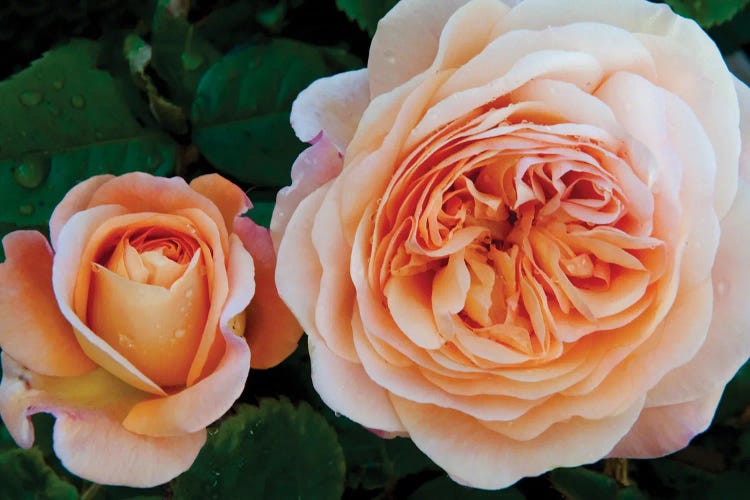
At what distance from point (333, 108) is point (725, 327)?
0.95ft

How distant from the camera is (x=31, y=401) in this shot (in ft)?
1.78

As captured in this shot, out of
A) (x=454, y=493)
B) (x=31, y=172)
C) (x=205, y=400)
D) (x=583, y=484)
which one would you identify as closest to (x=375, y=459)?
(x=454, y=493)

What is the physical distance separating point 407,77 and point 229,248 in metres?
0.17

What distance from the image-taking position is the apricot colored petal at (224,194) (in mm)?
584

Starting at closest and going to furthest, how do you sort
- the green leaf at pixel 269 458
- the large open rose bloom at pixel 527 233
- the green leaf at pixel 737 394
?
the large open rose bloom at pixel 527 233, the green leaf at pixel 269 458, the green leaf at pixel 737 394

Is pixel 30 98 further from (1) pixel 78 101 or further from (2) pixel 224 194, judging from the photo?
(2) pixel 224 194

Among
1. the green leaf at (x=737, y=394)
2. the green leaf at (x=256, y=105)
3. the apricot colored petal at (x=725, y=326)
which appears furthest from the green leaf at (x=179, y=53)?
the green leaf at (x=737, y=394)

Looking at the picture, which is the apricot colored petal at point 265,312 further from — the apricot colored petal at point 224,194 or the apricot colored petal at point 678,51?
the apricot colored petal at point 678,51

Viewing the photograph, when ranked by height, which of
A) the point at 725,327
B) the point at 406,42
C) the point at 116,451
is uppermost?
the point at 406,42

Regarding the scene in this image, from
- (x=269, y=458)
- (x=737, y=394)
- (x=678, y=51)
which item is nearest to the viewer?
(x=678, y=51)

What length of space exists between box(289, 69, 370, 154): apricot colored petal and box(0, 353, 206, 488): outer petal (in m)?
0.22

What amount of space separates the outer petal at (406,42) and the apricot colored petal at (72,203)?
21 centimetres

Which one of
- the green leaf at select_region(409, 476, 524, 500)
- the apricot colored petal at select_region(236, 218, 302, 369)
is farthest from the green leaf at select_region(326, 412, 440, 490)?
the apricot colored petal at select_region(236, 218, 302, 369)

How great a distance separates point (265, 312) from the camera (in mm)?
596
